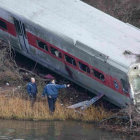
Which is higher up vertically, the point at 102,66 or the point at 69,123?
the point at 102,66

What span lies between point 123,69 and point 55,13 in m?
4.22

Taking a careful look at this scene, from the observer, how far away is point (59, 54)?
66.3 feet

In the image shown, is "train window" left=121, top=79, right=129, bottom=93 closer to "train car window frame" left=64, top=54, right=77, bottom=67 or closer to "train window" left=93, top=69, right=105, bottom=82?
"train window" left=93, top=69, right=105, bottom=82

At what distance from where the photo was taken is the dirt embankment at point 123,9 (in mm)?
25812

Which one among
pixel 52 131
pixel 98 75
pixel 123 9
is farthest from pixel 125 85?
pixel 123 9

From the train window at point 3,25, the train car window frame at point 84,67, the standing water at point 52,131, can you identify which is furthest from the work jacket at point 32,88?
the train window at point 3,25

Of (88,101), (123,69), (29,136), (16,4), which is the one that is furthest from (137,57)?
(16,4)

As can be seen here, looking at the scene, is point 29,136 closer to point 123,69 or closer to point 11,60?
point 123,69

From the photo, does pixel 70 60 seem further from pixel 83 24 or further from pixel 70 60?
pixel 83 24

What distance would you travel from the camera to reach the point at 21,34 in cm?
2128

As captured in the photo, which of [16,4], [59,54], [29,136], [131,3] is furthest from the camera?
[131,3]

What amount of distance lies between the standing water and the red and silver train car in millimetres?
1347

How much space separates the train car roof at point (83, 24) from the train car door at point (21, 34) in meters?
0.36

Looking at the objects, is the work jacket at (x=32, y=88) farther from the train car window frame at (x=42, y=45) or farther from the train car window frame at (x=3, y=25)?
the train car window frame at (x=3, y=25)
